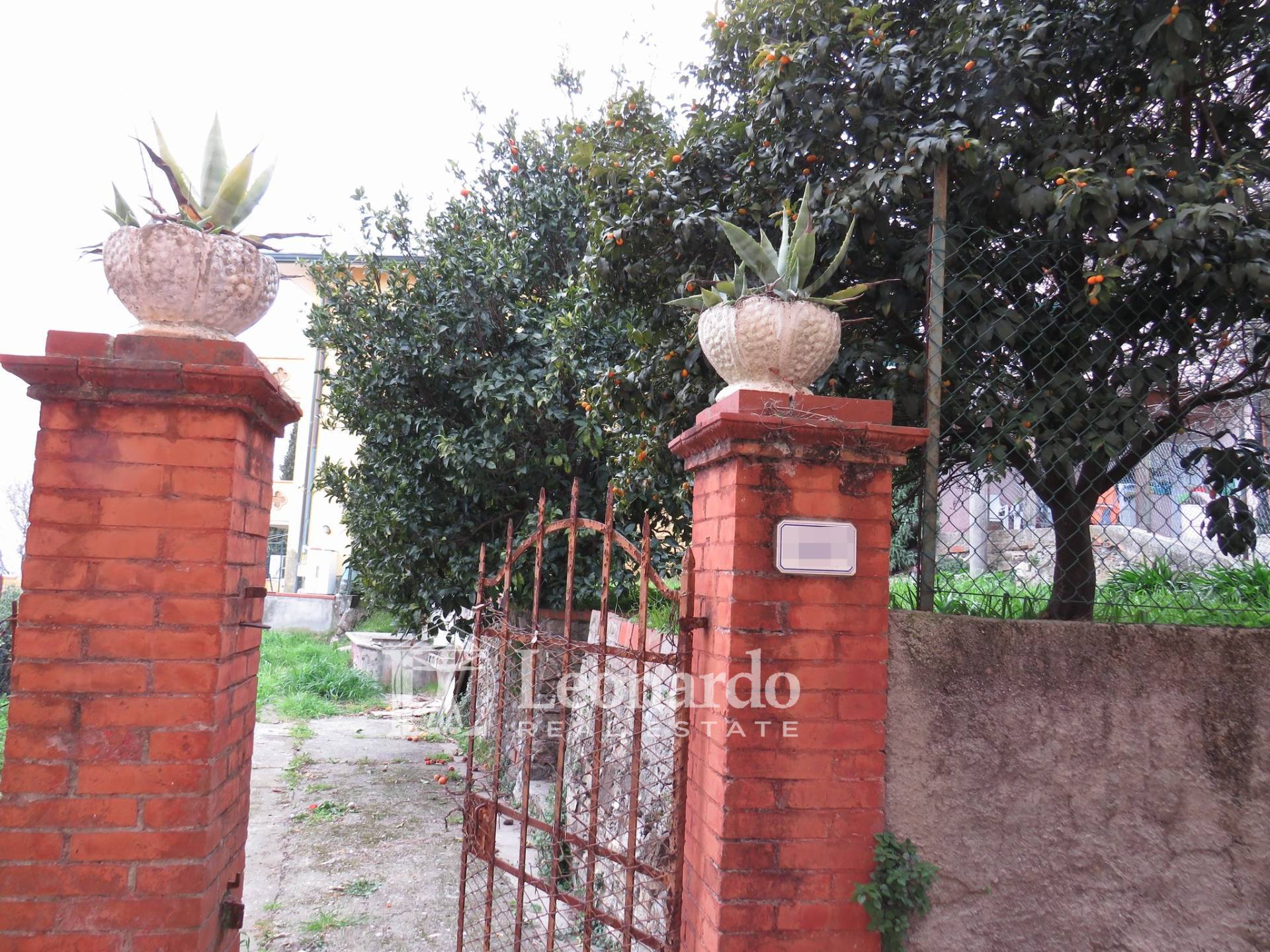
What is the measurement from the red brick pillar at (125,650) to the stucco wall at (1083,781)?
6.23 feet

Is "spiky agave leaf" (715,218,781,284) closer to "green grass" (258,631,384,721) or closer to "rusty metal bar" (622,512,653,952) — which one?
"rusty metal bar" (622,512,653,952)

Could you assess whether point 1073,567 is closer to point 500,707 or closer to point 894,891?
point 894,891

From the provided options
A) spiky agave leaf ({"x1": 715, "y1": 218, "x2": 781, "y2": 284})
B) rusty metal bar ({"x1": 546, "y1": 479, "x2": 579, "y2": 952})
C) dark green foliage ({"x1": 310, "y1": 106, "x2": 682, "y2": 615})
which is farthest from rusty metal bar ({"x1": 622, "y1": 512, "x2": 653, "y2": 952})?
dark green foliage ({"x1": 310, "y1": 106, "x2": 682, "y2": 615})

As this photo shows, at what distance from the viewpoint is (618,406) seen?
450 cm

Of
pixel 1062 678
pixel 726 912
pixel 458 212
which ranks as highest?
pixel 458 212

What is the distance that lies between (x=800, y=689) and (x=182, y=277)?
81.4 inches

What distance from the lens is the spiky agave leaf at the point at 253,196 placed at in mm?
2396

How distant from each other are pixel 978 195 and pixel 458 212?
579 centimetres

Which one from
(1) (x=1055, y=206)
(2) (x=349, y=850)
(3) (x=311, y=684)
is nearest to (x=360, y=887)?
(2) (x=349, y=850)

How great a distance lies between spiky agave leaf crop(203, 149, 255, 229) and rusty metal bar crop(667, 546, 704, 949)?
1700 mm

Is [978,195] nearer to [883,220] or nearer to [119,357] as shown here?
[883,220]

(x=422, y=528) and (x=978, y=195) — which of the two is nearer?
(x=978, y=195)

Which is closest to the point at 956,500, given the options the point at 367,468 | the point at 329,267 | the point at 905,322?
the point at 905,322

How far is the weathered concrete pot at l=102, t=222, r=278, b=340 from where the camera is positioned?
2.22m
